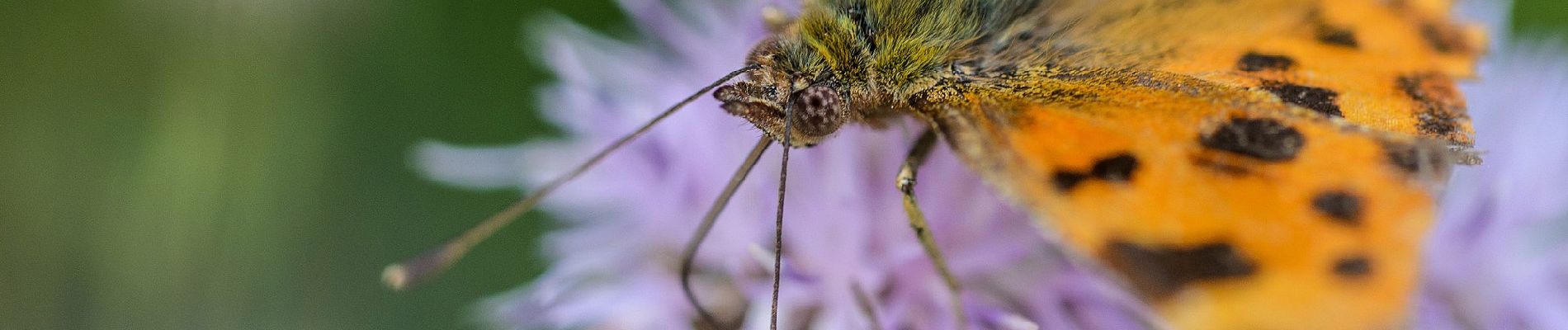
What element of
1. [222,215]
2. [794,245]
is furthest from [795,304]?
[222,215]

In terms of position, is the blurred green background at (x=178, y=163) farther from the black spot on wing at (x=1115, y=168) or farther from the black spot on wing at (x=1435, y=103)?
the black spot on wing at (x=1435, y=103)

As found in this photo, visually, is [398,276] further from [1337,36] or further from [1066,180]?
[1337,36]

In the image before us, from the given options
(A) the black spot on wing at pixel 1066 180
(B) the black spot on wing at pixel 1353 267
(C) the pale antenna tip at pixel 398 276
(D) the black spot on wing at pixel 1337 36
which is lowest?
(C) the pale antenna tip at pixel 398 276

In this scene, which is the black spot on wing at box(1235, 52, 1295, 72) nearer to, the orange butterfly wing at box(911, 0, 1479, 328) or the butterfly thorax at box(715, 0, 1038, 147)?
the orange butterfly wing at box(911, 0, 1479, 328)

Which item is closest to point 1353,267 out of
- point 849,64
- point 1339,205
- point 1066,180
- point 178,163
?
point 1339,205

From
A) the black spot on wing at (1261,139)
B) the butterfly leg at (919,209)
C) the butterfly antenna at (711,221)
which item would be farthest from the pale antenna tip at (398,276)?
the black spot on wing at (1261,139)

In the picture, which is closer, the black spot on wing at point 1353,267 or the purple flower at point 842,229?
the black spot on wing at point 1353,267
